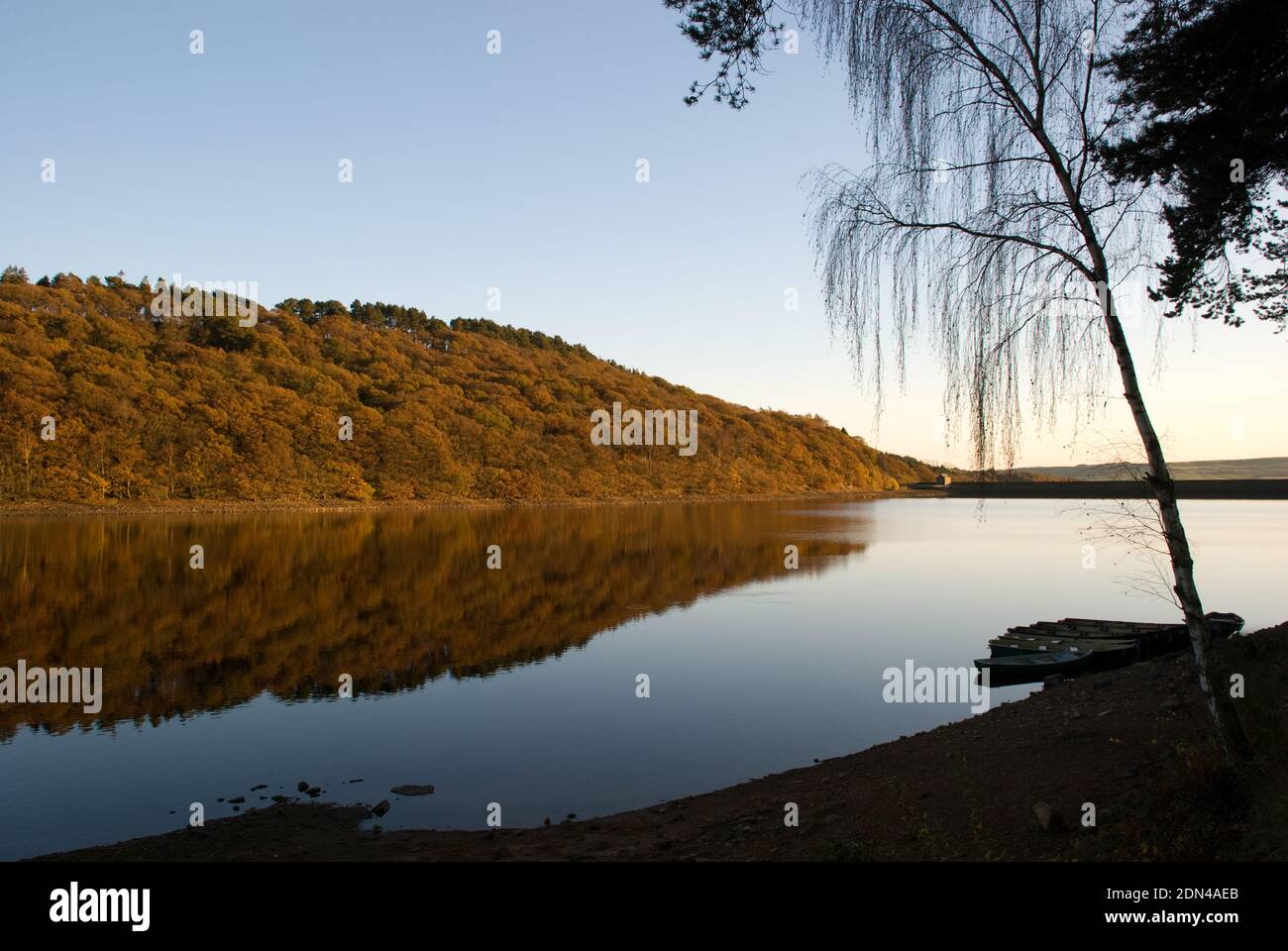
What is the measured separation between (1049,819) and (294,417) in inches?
4327

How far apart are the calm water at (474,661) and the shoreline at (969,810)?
1201mm

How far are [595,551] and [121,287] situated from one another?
139 meters

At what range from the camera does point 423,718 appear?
15.6 meters

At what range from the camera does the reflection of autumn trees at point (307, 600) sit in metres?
19.3

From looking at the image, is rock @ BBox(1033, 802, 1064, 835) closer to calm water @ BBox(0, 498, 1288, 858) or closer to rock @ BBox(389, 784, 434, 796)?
calm water @ BBox(0, 498, 1288, 858)

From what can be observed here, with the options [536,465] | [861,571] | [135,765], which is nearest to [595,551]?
[861,571]

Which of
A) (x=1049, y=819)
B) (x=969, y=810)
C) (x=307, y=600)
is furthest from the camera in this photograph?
(x=307, y=600)

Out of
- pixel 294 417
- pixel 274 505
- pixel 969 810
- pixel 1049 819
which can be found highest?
pixel 294 417

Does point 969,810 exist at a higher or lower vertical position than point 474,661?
higher

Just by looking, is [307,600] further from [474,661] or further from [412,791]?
[412,791]

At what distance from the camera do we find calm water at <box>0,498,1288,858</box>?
11906mm

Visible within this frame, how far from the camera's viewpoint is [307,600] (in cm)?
3008

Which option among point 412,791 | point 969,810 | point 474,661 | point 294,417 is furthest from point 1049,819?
point 294,417
